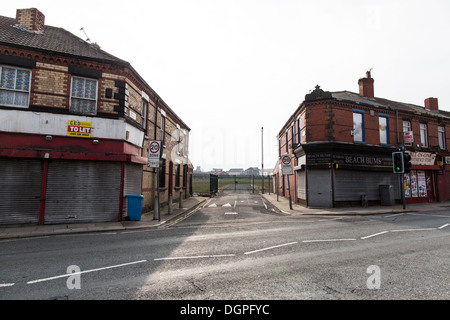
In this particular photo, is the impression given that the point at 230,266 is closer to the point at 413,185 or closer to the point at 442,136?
the point at 413,185

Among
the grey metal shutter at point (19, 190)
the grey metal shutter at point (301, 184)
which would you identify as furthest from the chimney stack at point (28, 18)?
the grey metal shutter at point (301, 184)

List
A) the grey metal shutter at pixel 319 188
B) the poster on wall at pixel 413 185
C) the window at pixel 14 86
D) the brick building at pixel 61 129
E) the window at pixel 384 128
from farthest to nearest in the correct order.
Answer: the poster on wall at pixel 413 185, the window at pixel 384 128, the grey metal shutter at pixel 319 188, the window at pixel 14 86, the brick building at pixel 61 129

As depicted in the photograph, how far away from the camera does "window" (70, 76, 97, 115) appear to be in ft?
36.4

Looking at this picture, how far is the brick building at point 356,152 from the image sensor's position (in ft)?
54.5

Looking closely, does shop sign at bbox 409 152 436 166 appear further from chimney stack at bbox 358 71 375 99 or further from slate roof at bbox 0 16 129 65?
slate roof at bbox 0 16 129 65

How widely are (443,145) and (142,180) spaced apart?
90.8 feet

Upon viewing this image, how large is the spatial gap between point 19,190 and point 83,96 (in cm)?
510

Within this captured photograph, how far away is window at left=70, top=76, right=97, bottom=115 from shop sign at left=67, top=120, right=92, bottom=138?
634mm

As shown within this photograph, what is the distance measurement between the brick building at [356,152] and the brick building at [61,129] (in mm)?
12407

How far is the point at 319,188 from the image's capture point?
54.6 feet

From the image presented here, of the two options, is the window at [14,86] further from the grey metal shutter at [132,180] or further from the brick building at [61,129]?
the grey metal shutter at [132,180]

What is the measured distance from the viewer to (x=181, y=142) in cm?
2339

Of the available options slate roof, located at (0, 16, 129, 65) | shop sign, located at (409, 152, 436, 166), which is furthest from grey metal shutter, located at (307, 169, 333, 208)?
slate roof, located at (0, 16, 129, 65)
